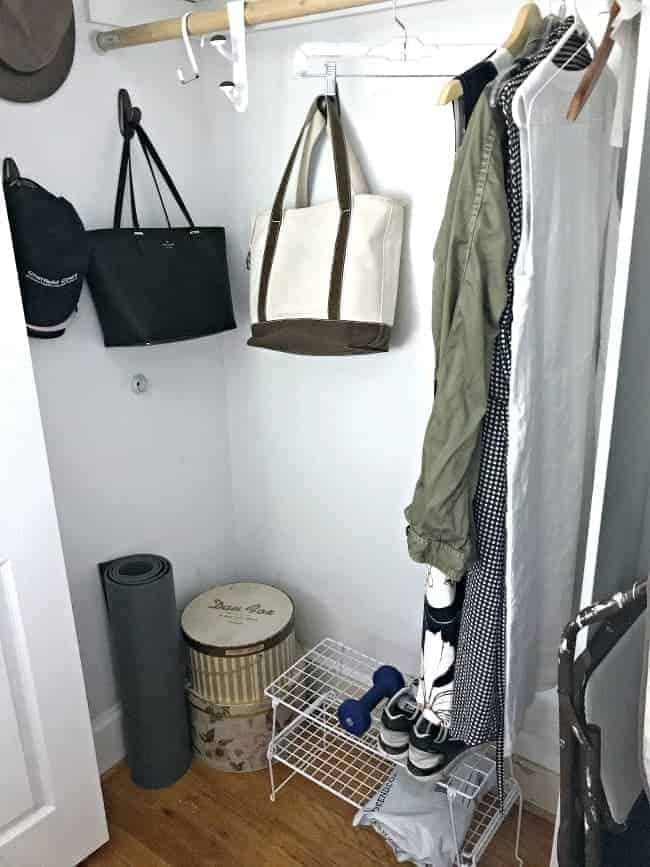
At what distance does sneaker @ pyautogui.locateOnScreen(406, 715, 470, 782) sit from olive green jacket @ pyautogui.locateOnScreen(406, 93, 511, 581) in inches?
16.3

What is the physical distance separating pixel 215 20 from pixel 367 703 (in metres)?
1.35

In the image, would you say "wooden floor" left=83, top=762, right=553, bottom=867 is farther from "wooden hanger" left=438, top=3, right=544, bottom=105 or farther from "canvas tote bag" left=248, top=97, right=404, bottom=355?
"wooden hanger" left=438, top=3, right=544, bottom=105

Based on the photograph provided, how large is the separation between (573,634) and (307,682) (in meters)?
1.27

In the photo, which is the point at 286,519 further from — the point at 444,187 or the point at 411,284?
the point at 444,187

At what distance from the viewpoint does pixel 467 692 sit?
1291mm

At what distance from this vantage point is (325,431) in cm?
189

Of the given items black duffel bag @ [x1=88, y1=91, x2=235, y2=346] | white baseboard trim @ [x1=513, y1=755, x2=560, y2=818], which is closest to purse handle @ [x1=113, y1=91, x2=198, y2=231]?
black duffel bag @ [x1=88, y1=91, x2=235, y2=346]

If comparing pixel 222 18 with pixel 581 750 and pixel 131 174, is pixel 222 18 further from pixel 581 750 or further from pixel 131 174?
pixel 581 750

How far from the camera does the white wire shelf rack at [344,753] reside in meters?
1.66

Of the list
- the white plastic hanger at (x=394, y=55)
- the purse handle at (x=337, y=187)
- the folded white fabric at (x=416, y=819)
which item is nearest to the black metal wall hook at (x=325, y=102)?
the purse handle at (x=337, y=187)

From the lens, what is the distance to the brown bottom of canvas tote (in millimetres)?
1521

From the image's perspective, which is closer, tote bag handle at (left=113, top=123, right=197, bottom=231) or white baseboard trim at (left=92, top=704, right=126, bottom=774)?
tote bag handle at (left=113, top=123, right=197, bottom=231)

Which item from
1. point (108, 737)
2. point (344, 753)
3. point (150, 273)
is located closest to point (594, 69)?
point (150, 273)

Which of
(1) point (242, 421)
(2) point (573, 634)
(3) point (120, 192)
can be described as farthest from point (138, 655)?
(2) point (573, 634)
